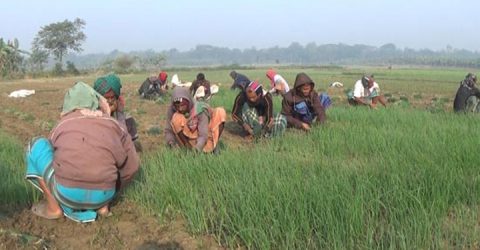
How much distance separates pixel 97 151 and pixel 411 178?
219 centimetres

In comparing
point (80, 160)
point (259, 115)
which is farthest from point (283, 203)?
point (259, 115)

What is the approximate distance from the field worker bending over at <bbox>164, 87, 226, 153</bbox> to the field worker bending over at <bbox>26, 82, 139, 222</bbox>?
153cm

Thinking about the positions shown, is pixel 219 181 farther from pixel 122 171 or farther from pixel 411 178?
pixel 411 178

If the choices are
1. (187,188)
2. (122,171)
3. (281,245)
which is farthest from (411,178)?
(122,171)

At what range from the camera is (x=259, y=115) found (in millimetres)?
6617

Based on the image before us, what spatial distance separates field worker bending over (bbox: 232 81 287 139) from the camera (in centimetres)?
645

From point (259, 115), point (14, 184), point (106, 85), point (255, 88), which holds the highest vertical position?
point (106, 85)

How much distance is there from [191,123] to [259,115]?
1.70 metres

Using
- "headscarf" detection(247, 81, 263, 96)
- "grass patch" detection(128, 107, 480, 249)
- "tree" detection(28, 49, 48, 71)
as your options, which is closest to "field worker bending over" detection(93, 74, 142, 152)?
"grass patch" detection(128, 107, 480, 249)

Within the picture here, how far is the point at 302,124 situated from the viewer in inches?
257

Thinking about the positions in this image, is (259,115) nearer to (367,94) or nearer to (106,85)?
(106,85)

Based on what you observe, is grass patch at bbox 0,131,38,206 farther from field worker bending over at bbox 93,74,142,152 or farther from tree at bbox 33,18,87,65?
tree at bbox 33,18,87,65

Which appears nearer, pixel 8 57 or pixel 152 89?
pixel 152 89

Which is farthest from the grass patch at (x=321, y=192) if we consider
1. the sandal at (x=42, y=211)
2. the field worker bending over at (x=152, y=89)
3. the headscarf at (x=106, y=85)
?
the field worker bending over at (x=152, y=89)
